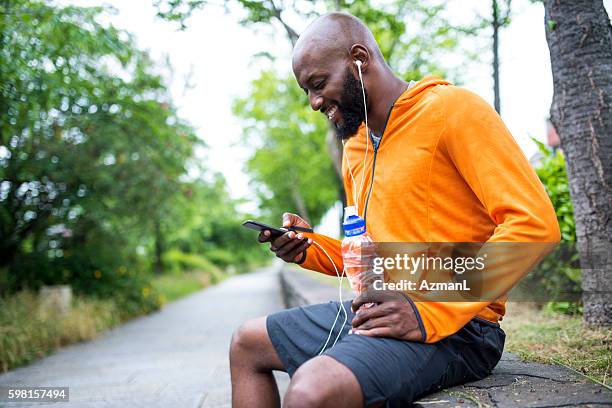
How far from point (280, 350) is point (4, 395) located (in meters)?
3.53

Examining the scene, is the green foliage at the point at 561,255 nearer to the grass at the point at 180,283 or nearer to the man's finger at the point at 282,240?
the man's finger at the point at 282,240

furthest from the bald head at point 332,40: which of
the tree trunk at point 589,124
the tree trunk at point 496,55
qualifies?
the tree trunk at point 496,55

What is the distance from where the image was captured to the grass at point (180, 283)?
1551 cm

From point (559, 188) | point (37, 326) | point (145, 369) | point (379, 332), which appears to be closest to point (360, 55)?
point (379, 332)

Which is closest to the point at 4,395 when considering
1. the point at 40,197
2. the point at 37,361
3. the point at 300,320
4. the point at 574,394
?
the point at 37,361

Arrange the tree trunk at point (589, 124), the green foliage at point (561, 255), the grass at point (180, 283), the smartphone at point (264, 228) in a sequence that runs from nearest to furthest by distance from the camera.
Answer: the smartphone at point (264, 228) < the tree trunk at point (589, 124) < the green foliage at point (561, 255) < the grass at point (180, 283)

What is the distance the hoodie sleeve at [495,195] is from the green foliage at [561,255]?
2989 millimetres

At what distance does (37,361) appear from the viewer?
252 inches

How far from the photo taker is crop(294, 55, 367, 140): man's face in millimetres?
2051

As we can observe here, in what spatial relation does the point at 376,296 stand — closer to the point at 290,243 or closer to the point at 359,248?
the point at 359,248

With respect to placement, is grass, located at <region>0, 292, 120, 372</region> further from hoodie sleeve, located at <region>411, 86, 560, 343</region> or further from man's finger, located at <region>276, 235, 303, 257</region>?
hoodie sleeve, located at <region>411, 86, 560, 343</region>

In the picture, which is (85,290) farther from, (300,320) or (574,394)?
(574,394)

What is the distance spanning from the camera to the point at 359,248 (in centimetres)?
190

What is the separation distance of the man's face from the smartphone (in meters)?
0.49
